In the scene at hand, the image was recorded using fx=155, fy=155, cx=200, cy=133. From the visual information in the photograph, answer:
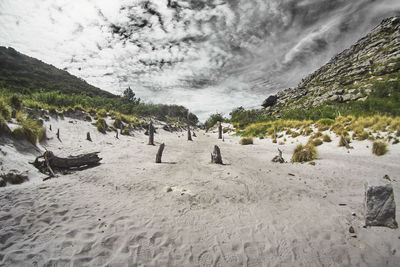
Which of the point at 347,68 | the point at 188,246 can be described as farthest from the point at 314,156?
the point at 347,68

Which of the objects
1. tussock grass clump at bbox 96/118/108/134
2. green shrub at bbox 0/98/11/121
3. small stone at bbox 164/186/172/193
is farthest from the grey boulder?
tussock grass clump at bbox 96/118/108/134

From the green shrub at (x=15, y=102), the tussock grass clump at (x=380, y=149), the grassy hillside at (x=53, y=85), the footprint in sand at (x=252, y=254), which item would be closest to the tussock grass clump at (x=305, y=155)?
the tussock grass clump at (x=380, y=149)

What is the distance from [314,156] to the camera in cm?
804

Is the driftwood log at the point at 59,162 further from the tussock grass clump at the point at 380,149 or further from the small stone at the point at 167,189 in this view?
the tussock grass clump at the point at 380,149

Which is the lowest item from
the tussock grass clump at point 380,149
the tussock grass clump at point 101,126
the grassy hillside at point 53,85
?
the tussock grass clump at point 380,149

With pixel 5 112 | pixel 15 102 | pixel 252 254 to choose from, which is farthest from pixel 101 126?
pixel 252 254

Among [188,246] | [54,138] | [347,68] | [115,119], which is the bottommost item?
[188,246]

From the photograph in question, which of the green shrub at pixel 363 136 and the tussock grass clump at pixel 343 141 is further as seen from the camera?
the tussock grass clump at pixel 343 141

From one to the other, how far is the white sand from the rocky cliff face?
92.0 feet

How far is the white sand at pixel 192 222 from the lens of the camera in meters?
2.51

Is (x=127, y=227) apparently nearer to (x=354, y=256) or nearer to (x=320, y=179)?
(x=354, y=256)

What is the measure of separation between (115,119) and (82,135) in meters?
6.18

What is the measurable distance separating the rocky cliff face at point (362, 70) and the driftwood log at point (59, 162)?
107 ft

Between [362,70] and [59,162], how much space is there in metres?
54.3
